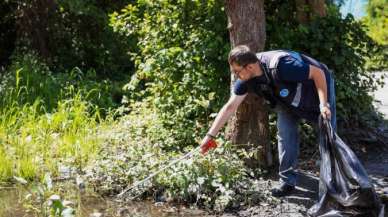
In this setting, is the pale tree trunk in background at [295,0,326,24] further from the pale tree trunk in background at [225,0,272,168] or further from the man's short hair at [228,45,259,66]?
the man's short hair at [228,45,259,66]

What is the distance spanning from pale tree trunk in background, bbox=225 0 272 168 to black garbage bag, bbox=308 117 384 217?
1122 millimetres

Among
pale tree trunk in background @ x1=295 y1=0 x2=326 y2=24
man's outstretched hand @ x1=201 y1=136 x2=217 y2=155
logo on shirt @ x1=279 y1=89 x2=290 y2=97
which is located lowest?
man's outstretched hand @ x1=201 y1=136 x2=217 y2=155

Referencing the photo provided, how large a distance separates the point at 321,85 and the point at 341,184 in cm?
77

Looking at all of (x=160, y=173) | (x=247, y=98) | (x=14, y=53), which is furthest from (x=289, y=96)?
(x=14, y=53)

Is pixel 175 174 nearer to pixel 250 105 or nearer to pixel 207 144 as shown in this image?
pixel 207 144

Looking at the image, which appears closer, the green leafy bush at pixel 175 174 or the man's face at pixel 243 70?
the man's face at pixel 243 70

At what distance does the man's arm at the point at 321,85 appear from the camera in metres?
4.56

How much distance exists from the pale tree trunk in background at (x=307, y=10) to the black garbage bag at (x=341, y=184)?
244 cm

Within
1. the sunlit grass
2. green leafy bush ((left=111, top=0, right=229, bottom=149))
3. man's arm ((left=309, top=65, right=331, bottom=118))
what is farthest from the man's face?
the sunlit grass

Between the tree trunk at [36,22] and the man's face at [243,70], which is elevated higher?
the tree trunk at [36,22]

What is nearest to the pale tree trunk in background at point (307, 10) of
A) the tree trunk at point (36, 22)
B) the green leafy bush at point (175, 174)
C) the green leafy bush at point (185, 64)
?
the green leafy bush at point (185, 64)

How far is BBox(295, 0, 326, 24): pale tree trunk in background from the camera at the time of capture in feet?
22.2

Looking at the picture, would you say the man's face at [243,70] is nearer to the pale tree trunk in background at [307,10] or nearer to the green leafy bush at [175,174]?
the green leafy bush at [175,174]

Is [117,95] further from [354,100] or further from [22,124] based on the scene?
[354,100]
